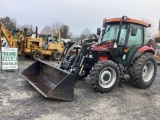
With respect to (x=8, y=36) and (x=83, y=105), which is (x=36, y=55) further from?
(x=83, y=105)

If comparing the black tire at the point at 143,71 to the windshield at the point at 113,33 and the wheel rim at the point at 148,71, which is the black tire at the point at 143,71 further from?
the windshield at the point at 113,33

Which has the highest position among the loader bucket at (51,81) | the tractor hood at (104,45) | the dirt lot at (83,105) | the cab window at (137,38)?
the cab window at (137,38)

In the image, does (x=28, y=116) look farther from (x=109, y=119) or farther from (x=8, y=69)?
(x=8, y=69)

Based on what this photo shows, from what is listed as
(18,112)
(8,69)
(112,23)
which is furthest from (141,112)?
(8,69)

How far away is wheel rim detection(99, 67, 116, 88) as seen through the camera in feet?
20.7

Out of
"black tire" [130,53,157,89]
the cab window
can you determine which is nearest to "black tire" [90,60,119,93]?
"black tire" [130,53,157,89]

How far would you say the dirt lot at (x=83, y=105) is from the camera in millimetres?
4754

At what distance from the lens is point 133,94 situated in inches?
260

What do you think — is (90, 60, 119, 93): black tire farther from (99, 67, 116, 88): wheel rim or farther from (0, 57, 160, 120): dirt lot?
(0, 57, 160, 120): dirt lot

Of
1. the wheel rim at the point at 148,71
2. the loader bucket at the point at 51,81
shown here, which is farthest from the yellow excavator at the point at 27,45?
the wheel rim at the point at 148,71

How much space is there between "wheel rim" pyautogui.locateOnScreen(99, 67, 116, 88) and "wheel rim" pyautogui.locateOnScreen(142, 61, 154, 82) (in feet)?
4.96

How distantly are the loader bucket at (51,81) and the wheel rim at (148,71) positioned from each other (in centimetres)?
297

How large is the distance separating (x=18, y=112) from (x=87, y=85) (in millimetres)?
2957

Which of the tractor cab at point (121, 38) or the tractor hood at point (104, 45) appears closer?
the tractor hood at point (104, 45)
